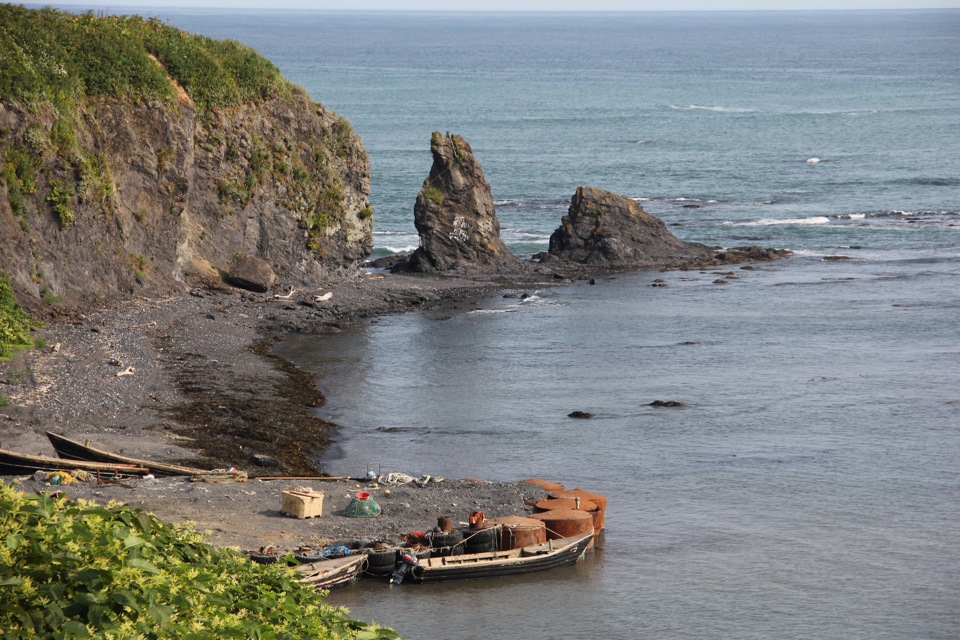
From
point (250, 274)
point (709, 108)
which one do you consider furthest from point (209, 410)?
point (709, 108)

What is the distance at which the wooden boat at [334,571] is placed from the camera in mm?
28594

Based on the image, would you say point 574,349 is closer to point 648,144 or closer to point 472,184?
point 472,184

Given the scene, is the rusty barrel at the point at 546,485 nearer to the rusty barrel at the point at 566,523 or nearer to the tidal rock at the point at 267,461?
the rusty barrel at the point at 566,523

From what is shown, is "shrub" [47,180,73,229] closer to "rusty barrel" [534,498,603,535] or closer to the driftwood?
the driftwood

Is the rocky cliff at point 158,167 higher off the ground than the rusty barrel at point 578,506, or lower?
higher

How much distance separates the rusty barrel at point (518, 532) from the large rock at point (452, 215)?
42.4 meters

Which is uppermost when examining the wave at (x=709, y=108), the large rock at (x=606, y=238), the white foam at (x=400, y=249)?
the wave at (x=709, y=108)

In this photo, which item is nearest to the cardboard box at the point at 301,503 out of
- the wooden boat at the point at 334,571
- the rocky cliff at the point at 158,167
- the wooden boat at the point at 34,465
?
the wooden boat at the point at 334,571

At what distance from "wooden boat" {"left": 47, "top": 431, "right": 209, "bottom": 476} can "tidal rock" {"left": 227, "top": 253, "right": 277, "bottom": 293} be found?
28.1 m

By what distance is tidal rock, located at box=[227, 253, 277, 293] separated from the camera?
62.6 meters

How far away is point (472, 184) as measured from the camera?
7500 cm

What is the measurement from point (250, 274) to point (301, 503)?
32.5 m

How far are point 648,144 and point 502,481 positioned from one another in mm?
105259

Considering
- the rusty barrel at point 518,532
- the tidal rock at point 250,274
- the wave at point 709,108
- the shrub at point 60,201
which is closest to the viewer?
the rusty barrel at point 518,532
